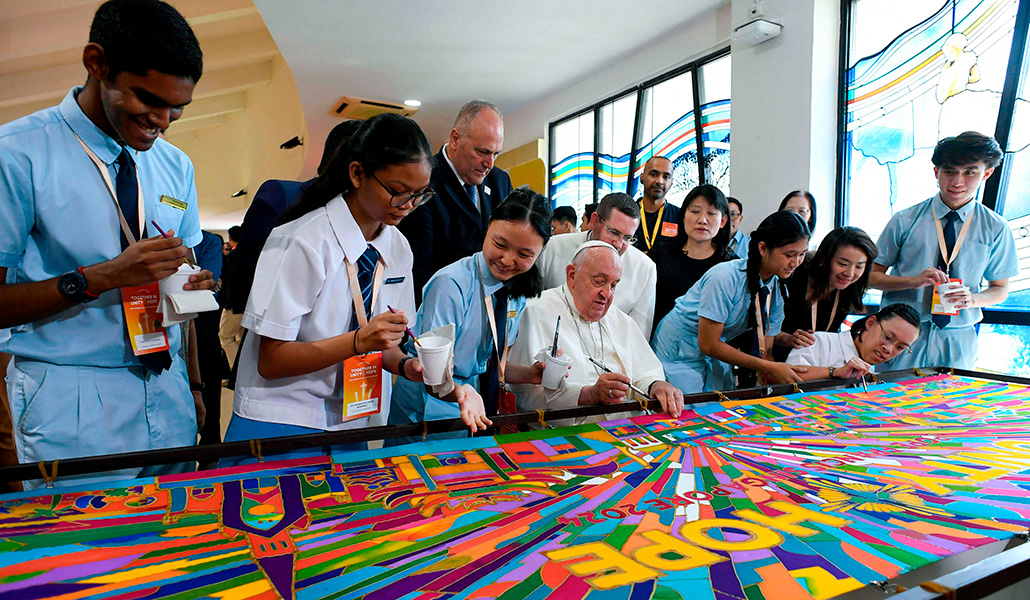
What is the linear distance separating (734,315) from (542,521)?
197cm

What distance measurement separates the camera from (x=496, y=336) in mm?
2053

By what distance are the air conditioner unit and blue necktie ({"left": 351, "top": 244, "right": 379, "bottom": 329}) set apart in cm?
675

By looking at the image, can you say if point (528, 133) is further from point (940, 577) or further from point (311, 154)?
point (940, 577)

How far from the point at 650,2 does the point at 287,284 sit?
16.5ft

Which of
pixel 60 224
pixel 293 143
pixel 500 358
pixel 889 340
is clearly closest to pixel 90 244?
pixel 60 224

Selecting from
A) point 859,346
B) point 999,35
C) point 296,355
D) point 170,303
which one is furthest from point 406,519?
point 999,35

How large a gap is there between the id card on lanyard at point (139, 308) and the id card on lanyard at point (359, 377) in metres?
0.44

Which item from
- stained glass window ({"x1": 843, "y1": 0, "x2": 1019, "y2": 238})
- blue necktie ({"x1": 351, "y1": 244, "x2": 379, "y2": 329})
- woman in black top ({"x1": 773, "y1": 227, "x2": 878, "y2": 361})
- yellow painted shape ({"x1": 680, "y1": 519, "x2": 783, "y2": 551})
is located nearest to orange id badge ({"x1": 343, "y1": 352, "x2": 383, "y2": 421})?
blue necktie ({"x1": 351, "y1": 244, "x2": 379, "y2": 329})

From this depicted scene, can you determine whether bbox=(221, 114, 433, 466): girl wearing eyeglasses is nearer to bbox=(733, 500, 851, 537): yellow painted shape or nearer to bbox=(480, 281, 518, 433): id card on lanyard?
bbox=(480, 281, 518, 433): id card on lanyard

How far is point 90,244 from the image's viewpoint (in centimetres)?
138

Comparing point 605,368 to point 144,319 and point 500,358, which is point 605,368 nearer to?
point 500,358

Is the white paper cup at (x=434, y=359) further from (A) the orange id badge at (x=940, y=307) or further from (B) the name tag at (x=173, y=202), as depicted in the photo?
(A) the orange id badge at (x=940, y=307)

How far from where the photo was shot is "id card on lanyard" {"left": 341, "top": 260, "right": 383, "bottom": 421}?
1.53 m

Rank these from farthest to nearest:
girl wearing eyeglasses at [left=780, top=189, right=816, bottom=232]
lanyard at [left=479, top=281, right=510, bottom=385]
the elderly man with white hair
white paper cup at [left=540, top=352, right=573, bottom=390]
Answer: girl wearing eyeglasses at [left=780, top=189, right=816, bottom=232]
the elderly man with white hair
lanyard at [left=479, top=281, right=510, bottom=385]
white paper cup at [left=540, top=352, right=573, bottom=390]
